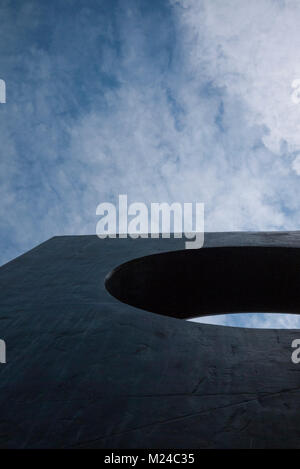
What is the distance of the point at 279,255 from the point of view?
20.1ft

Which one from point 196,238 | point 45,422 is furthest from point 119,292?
point 45,422

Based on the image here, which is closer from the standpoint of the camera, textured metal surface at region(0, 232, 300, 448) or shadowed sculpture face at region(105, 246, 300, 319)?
textured metal surface at region(0, 232, 300, 448)

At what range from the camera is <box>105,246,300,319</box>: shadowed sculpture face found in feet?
20.2

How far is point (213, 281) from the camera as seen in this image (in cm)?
667

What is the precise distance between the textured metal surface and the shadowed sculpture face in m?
1.48

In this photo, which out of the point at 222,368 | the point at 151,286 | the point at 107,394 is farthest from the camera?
the point at 151,286

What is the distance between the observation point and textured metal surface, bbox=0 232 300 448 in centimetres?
237

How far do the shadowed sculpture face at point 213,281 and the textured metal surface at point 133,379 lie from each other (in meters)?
1.48

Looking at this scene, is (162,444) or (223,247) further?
(223,247)

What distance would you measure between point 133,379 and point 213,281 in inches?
153

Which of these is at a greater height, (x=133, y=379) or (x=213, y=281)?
(x=133, y=379)
